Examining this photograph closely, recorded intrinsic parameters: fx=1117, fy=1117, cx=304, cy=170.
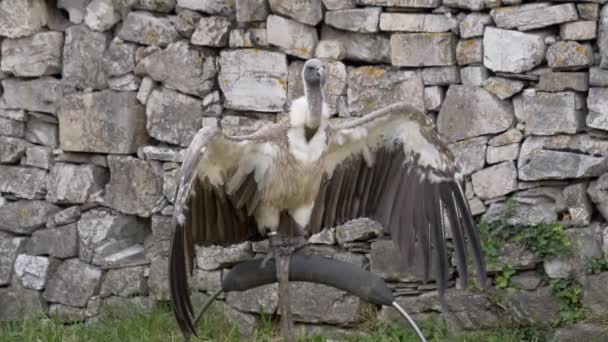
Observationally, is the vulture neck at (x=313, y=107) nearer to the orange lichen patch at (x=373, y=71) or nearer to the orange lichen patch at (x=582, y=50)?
the orange lichen patch at (x=373, y=71)

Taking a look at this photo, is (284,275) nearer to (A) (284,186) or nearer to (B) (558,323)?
(A) (284,186)

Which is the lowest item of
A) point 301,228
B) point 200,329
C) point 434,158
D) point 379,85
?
point 200,329

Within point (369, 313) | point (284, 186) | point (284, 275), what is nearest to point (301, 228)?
point (284, 186)

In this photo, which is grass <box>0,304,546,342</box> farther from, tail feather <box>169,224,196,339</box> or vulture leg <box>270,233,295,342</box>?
tail feather <box>169,224,196,339</box>

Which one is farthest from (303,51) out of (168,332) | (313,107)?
(168,332)

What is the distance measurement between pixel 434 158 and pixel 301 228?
625 millimetres

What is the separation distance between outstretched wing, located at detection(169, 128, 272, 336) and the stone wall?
3.47ft

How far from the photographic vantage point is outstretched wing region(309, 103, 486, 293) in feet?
14.7

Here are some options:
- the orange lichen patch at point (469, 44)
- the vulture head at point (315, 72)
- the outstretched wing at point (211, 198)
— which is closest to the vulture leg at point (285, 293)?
the outstretched wing at point (211, 198)

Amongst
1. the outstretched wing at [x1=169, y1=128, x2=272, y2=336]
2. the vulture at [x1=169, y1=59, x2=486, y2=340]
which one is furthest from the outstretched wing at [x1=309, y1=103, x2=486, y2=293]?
the outstretched wing at [x1=169, y1=128, x2=272, y2=336]

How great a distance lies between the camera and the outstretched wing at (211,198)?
399cm

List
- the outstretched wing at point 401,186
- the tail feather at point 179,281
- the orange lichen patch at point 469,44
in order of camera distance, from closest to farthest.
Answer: the tail feather at point 179,281, the outstretched wing at point 401,186, the orange lichen patch at point 469,44

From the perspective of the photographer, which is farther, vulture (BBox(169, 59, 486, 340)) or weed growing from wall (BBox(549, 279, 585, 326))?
weed growing from wall (BBox(549, 279, 585, 326))

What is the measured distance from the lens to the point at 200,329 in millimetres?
5500
